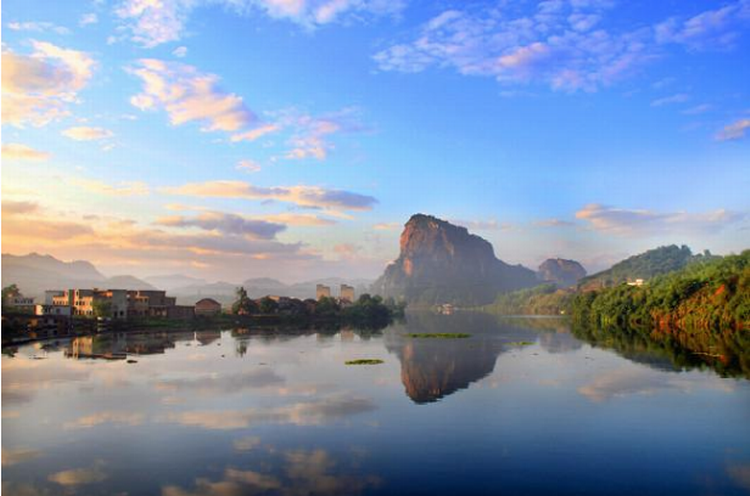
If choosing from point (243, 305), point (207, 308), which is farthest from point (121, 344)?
point (207, 308)

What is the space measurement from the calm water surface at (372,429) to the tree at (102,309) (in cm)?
4885

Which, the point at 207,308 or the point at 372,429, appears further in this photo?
the point at 207,308

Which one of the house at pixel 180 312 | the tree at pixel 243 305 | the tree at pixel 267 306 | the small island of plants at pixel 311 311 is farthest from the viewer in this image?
the tree at pixel 267 306

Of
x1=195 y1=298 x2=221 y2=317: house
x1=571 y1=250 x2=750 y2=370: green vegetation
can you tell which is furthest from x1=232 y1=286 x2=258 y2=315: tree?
x1=571 y1=250 x2=750 y2=370: green vegetation

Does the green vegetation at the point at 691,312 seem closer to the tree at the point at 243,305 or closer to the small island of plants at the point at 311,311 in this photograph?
the small island of plants at the point at 311,311

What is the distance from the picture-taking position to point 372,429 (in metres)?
25.0

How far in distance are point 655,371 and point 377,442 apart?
2844 cm

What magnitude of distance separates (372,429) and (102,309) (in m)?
81.4

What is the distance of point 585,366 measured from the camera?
46781 millimetres

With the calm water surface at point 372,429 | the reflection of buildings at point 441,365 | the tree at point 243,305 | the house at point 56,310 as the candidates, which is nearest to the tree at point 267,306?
the tree at point 243,305

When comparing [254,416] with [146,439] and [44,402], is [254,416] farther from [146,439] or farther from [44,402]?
[44,402]

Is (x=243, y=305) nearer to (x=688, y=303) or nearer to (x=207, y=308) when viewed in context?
(x=207, y=308)

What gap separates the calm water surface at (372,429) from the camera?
18.5m

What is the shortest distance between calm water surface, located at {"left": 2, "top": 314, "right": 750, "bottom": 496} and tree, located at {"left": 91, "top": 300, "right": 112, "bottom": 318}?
48.9 metres
